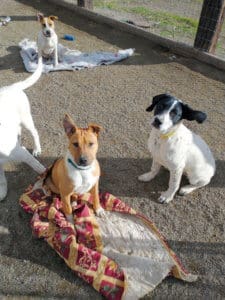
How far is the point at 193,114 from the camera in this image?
308 centimetres

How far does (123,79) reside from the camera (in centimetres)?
640

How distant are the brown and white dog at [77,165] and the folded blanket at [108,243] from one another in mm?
187

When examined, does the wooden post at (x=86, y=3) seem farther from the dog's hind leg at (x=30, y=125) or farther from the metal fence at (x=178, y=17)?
the dog's hind leg at (x=30, y=125)

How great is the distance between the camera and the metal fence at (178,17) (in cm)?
640

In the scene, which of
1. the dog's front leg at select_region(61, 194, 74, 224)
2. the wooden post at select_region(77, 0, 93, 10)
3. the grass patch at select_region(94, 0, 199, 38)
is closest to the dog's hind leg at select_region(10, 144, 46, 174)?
the dog's front leg at select_region(61, 194, 74, 224)

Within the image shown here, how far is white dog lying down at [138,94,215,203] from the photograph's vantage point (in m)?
3.09

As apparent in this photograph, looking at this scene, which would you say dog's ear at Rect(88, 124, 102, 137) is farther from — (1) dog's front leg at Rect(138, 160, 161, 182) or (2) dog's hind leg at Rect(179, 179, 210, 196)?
(2) dog's hind leg at Rect(179, 179, 210, 196)

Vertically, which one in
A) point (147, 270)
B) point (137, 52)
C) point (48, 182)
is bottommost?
point (147, 270)

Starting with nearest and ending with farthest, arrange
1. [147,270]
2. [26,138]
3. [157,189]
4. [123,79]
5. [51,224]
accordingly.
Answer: [147,270] < [51,224] < [157,189] < [26,138] < [123,79]

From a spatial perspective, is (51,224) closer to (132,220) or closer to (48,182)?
(48,182)

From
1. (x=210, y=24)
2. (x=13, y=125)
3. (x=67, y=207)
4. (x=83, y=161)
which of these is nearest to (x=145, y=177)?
(x=67, y=207)

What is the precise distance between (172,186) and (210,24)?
4.14 meters

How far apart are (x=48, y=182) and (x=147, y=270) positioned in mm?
1484

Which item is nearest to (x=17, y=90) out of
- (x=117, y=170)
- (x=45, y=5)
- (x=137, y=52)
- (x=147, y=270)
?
(x=117, y=170)
